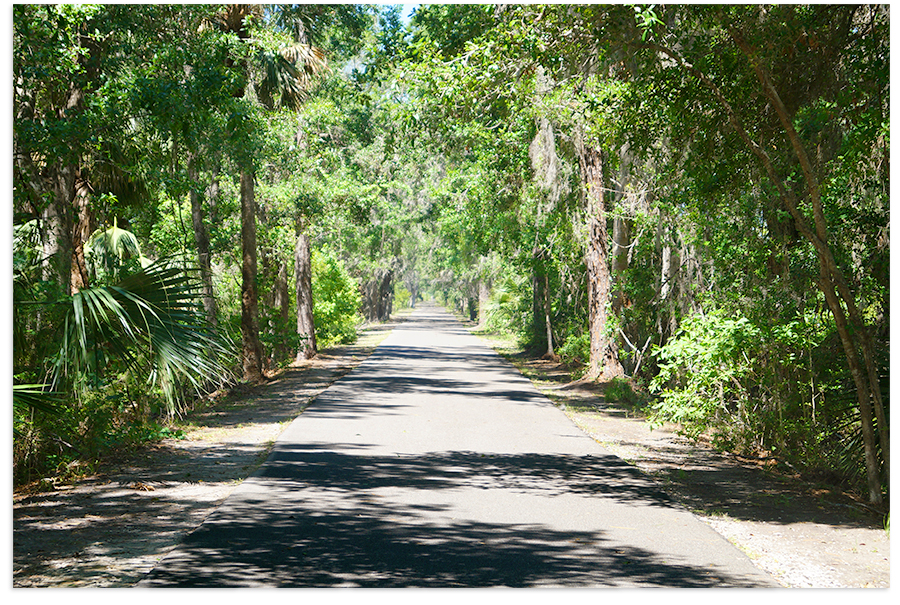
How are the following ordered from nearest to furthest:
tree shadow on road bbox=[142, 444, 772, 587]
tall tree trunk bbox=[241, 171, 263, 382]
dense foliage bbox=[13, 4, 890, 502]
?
tree shadow on road bbox=[142, 444, 772, 587] → dense foliage bbox=[13, 4, 890, 502] → tall tree trunk bbox=[241, 171, 263, 382]

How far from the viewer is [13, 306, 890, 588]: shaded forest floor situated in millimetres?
5539

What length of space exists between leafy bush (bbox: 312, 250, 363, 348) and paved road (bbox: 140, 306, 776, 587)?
1858 cm

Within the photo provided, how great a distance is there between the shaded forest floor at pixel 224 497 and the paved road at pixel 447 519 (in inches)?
10.3

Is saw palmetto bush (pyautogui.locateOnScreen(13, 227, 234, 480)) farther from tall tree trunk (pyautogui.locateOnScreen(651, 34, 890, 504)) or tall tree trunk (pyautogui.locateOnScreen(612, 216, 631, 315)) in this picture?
tall tree trunk (pyautogui.locateOnScreen(612, 216, 631, 315))

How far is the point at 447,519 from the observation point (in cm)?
687

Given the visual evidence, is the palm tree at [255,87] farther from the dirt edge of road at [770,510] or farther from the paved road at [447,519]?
the dirt edge of road at [770,510]

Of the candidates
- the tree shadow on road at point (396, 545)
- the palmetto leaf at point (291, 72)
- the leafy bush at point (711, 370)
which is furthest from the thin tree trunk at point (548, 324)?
the tree shadow on road at point (396, 545)

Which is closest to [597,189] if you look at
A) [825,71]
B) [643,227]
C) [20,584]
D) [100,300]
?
[643,227]

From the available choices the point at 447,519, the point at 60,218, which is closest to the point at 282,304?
the point at 60,218

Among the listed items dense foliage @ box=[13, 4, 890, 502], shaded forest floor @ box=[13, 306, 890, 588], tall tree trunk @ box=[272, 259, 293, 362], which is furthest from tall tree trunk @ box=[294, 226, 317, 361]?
shaded forest floor @ box=[13, 306, 890, 588]

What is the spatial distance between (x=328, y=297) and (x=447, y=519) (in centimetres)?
2547

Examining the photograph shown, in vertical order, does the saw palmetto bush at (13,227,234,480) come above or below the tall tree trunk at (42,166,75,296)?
below

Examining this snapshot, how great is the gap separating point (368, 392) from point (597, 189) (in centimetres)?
611

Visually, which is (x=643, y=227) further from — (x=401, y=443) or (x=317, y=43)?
(x=317, y=43)
